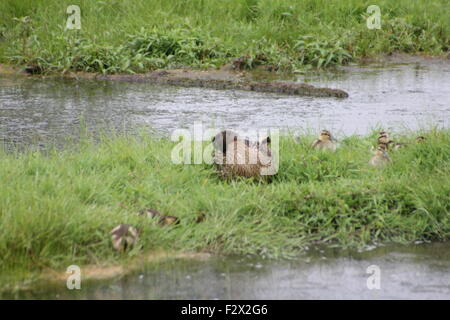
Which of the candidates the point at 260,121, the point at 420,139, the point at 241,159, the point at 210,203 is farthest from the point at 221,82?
the point at 210,203

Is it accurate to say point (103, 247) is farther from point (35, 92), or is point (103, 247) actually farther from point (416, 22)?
point (416, 22)

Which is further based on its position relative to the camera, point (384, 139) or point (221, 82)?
point (221, 82)

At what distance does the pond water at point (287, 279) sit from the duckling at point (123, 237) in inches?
8.3

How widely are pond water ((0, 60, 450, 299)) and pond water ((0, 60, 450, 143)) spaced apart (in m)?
0.01

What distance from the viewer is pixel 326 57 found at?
12219 millimetres

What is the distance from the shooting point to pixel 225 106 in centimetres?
964

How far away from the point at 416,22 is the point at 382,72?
6.57 feet

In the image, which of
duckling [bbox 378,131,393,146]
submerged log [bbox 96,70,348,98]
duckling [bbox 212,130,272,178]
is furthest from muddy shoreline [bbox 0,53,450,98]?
duckling [bbox 212,130,272,178]

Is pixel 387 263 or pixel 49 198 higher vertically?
pixel 49 198

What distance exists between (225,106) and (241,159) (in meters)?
3.57

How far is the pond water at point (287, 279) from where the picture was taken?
14.7 ft

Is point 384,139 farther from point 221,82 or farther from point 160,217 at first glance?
point 221,82

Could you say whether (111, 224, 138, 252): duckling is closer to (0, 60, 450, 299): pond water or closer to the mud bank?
(0, 60, 450, 299): pond water

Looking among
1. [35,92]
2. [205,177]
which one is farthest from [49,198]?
[35,92]
